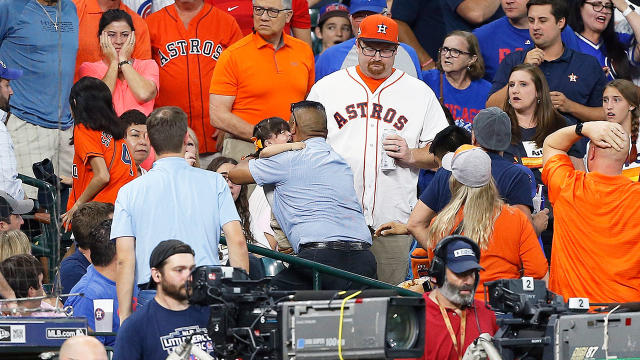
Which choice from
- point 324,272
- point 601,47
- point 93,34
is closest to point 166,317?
point 324,272

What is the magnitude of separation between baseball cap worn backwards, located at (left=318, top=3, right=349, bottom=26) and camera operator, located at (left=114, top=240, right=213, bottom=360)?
22.3 ft

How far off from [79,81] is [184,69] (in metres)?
1.70

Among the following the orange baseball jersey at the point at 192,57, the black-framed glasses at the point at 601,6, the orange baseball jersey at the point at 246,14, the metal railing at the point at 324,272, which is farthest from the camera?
the orange baseball jersey at the point at 246,14

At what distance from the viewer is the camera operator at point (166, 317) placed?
22.4 ft

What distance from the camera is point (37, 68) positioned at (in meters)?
10.4

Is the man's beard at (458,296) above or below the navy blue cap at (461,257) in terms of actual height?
below

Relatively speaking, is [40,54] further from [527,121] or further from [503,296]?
[503,296]

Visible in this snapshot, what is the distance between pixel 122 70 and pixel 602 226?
5285mm

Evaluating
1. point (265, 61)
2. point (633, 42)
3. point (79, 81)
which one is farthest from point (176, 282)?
point (633, 42)

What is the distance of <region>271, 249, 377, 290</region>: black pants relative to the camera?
8.80 m

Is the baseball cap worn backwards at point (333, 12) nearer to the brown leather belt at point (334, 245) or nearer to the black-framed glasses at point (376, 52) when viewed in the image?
the black-framed glasses at point (376, 52)

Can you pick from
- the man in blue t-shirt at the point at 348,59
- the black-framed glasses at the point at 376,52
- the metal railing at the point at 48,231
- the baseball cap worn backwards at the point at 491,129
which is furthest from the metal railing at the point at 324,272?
the man in blue t-shirt at the point at 348,59

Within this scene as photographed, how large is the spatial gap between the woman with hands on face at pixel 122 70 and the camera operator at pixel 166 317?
4610 millimetres

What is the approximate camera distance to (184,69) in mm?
11992
